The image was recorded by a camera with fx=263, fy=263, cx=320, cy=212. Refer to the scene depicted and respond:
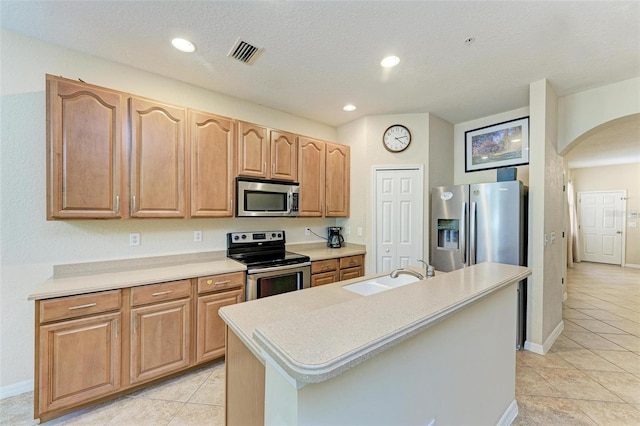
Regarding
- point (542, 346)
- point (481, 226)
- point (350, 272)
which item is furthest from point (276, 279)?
point (542, 346)

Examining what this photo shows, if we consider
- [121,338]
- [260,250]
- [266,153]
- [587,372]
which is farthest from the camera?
[260,250]

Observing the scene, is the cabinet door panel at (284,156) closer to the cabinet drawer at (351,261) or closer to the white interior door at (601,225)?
the cabinet drawer at (351,261)

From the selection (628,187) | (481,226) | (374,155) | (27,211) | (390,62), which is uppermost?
(390,62)

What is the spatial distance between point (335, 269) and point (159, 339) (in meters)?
1.85

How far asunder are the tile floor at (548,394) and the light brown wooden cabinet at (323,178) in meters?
2.01

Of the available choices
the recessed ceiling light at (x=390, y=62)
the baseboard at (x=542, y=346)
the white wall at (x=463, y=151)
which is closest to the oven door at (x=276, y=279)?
the recessed ceiling light at (x=390, y=62)

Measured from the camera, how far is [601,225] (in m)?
6.98

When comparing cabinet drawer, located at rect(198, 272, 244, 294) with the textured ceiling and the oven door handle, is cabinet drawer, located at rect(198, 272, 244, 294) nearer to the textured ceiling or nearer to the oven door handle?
the oven door handle

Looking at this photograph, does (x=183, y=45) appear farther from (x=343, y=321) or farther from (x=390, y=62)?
(x=343, y=321)

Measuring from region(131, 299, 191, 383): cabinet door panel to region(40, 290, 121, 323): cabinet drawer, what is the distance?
0.17m

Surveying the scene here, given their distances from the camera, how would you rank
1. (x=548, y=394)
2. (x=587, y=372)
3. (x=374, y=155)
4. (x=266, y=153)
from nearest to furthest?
(x=548, y=394)
(x=587, y=372)
(x=266, y=153)
(x=374, y=155)

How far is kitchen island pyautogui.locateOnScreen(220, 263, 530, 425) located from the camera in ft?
2.30

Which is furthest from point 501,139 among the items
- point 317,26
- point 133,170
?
point 133,170

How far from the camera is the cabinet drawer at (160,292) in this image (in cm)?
197
